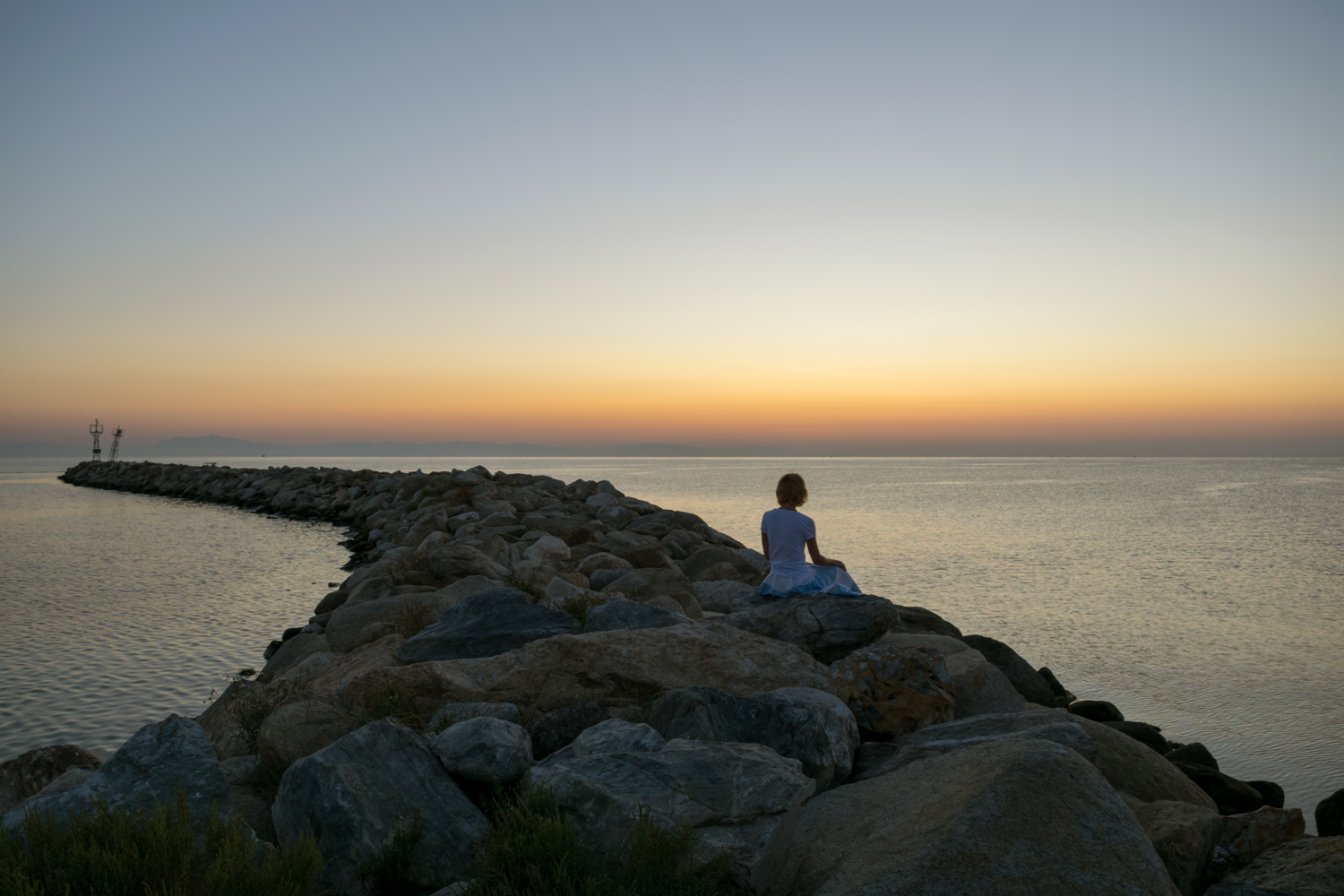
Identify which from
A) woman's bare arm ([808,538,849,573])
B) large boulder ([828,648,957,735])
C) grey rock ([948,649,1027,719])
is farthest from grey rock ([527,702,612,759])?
woman's bare arm ([808,538,849,573])

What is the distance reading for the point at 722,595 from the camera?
12.9 metres

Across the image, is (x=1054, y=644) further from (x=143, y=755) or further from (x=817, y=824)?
(x=143, y=755)

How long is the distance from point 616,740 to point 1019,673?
7.07 m

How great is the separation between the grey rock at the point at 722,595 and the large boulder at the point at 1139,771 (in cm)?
585

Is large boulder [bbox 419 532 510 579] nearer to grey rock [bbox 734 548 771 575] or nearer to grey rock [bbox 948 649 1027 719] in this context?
grey rock [bbox 734 548 771 575]

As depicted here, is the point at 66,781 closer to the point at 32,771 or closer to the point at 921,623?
the point at 32,771

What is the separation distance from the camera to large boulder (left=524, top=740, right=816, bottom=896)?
439cm

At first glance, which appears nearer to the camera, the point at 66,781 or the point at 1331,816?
the point at 66,781

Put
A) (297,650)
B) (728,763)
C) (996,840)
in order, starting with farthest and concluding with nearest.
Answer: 1. (297,650)
2. (728,763)
3. (996,840)

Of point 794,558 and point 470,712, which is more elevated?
point 794,558

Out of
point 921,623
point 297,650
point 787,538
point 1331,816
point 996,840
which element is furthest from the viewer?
point 921,623

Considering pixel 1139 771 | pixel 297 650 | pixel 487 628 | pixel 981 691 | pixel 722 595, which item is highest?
pixel 487 628

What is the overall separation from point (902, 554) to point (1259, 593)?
35.7 feet

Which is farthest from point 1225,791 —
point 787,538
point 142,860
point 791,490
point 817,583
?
point 142,860
